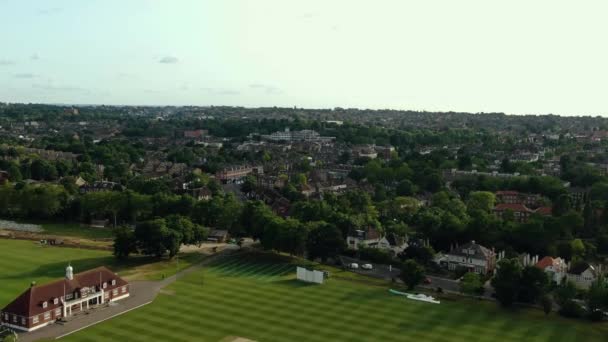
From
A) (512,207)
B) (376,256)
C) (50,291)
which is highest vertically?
(512,207)

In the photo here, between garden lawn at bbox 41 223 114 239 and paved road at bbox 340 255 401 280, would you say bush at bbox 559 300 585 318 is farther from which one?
garden lawn at bbox 41 223 114 239

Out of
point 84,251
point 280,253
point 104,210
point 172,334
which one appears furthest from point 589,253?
point 104,210

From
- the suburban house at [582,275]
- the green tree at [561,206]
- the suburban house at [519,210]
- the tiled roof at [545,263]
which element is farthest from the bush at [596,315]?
the suburban house at [519,210]

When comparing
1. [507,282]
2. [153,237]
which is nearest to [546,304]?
[507,282]

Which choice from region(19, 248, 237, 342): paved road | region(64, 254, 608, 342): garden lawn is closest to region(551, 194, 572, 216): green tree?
region(64, 254, 608, 342): garden lawn

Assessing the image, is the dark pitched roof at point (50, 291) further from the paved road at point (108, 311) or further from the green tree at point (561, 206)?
the green tree at point (561, 206)

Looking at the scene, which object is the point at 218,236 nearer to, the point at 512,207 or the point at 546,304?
Result: the point at 546,304
